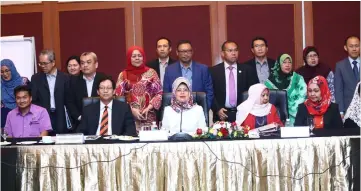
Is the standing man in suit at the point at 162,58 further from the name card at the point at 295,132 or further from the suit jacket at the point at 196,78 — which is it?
the name card at the point at 295,132

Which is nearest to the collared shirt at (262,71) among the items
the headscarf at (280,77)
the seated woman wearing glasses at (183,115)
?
the headscarf at (280,77)

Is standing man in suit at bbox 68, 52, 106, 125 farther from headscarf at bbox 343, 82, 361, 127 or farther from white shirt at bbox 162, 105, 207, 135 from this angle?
headscarf at bbox 343, 82, 361, 127

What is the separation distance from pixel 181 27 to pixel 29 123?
3024mm

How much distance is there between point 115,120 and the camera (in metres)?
4.70

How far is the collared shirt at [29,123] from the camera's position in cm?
491

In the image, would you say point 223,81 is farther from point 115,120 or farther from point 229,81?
point 115,120

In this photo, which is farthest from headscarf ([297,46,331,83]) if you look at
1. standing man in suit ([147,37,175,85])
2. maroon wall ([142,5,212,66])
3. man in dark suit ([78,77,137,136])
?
man in dark suit ([78,77,137,136])

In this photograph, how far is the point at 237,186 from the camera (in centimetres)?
407

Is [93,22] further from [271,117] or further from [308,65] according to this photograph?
[271,117]

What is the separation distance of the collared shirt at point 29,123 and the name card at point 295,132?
1.95 metres

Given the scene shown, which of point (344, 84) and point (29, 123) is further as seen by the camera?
point (344, 84)

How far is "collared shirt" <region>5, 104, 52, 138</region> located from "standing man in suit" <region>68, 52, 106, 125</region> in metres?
0.64

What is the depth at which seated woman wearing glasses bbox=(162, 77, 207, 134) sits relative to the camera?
4758 mm

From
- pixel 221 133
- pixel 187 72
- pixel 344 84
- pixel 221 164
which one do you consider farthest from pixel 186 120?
pixel 344 84
